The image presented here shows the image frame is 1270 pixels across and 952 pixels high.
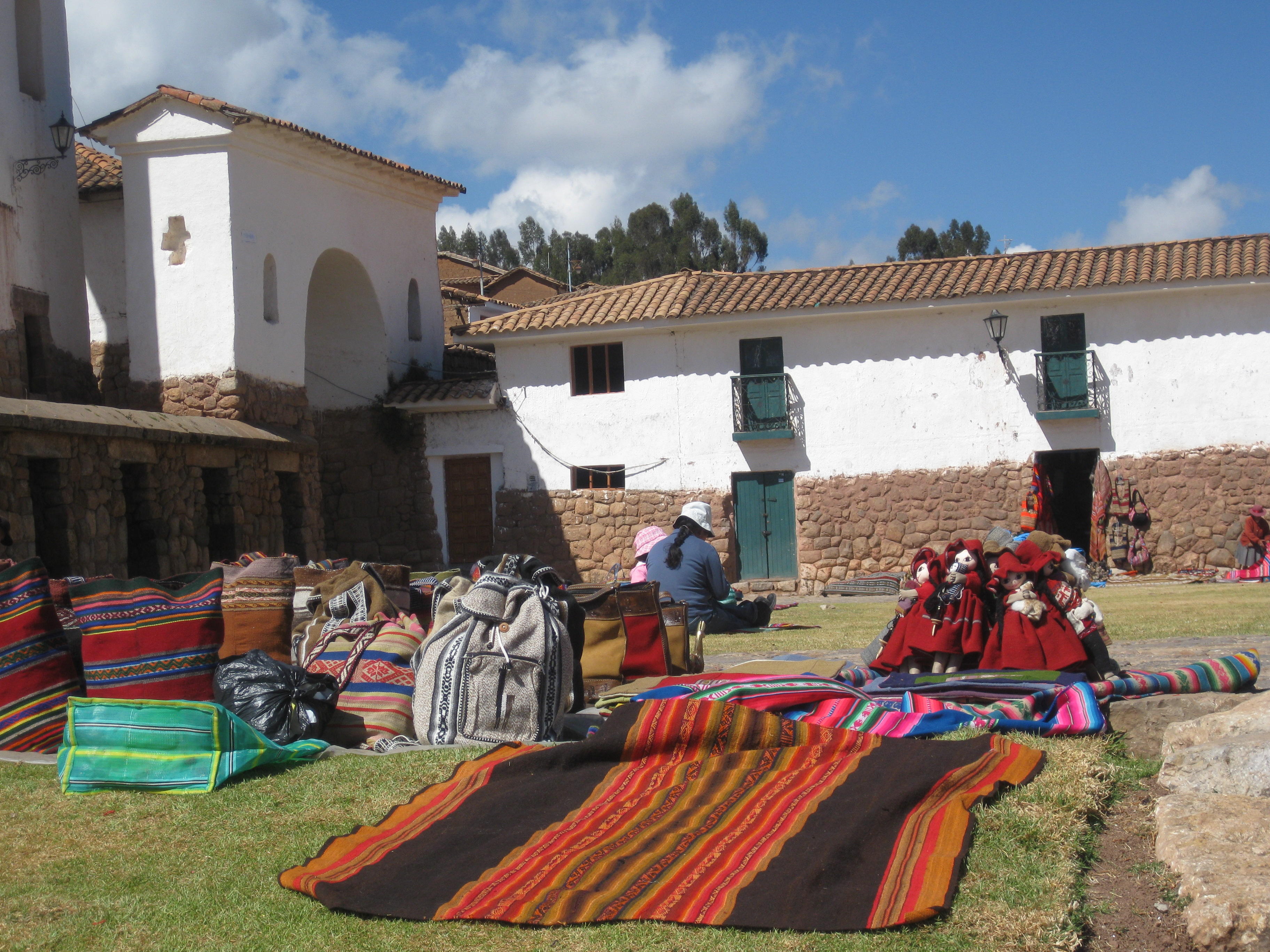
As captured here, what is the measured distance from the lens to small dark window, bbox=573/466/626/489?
21547mm

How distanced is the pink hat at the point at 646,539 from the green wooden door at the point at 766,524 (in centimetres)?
938

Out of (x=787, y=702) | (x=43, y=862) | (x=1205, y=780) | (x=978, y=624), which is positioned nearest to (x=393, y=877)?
(x=43, y=862)

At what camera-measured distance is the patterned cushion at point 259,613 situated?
6359mm

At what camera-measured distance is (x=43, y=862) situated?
387 centimetres

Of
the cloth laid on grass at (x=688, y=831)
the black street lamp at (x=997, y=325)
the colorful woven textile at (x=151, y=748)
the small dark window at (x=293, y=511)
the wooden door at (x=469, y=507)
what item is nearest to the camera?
the cloth laid on grass at (x=688, y=831)

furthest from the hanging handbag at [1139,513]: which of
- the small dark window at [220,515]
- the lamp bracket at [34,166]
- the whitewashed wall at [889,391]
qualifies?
the lamp bracket at [34,166]

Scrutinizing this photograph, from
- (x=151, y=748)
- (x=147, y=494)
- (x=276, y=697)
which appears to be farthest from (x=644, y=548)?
(x=151, y=748)

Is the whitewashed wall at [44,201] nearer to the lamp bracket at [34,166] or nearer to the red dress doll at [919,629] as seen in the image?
the lamp bracket at [34,166]

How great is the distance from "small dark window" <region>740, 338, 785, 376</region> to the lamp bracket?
36.8 feet

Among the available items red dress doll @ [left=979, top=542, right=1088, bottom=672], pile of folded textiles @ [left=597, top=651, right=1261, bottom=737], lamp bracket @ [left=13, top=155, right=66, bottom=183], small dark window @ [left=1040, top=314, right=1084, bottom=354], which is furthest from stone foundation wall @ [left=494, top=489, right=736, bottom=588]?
pile of folded textiles @ [left=597, top=651, right=1261, bottom=737]

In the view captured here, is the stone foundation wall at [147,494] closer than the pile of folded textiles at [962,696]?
No

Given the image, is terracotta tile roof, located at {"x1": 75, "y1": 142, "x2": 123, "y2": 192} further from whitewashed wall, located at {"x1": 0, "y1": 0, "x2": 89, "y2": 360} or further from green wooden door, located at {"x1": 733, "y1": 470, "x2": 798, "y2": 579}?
green wooden door, located at {"x1": 733, "y1": 470, "x2": 798, "y2": 579}

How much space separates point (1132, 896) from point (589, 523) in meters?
18.1

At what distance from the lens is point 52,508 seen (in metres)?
12.9
